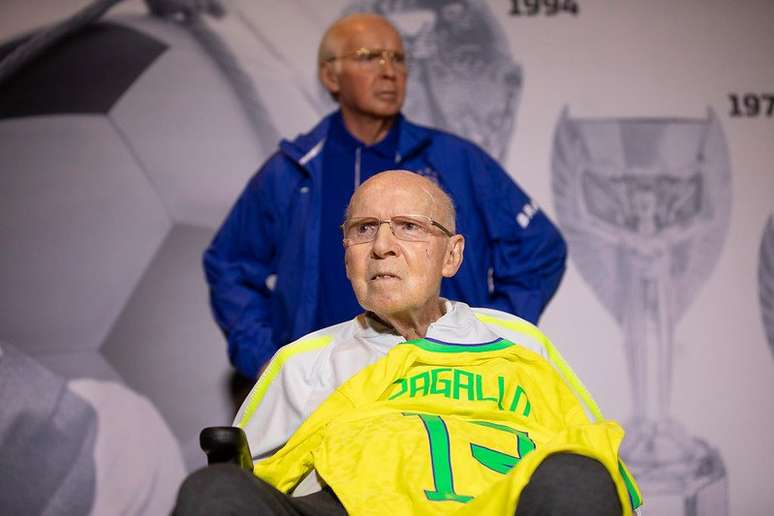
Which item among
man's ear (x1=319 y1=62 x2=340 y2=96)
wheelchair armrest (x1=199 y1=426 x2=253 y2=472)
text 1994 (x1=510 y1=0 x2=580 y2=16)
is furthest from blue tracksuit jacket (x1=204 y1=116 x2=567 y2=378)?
wheelchair armrest (x1=199 y1=426 x2=253 y2=472)

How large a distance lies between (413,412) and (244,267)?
53.4 inches

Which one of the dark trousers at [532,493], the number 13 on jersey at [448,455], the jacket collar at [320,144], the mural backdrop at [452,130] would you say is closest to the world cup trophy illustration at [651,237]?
the mural backdrop at [452,130]

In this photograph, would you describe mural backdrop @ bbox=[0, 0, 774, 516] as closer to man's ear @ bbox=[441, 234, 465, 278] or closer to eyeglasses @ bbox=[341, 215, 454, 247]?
man's ear @ bbox=[441, 234, 465, 278]

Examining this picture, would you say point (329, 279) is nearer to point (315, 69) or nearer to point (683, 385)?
point (315, 69)

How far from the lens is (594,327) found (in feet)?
11.4

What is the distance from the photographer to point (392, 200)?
2104mm

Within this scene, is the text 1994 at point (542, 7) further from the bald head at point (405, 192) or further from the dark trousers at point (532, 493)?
the dark trousers at point (532, 493)

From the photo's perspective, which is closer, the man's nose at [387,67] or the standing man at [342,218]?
the standing man at [342,218]

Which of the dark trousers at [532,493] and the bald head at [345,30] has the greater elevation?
the bald head at [345,30]

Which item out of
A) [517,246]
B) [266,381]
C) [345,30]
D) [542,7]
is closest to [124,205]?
[345,30]

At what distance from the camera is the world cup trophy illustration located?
3428 millimetres

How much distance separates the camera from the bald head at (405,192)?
2113 millimetres

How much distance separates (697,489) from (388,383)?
180cm

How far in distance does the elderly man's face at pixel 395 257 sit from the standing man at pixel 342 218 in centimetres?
83
